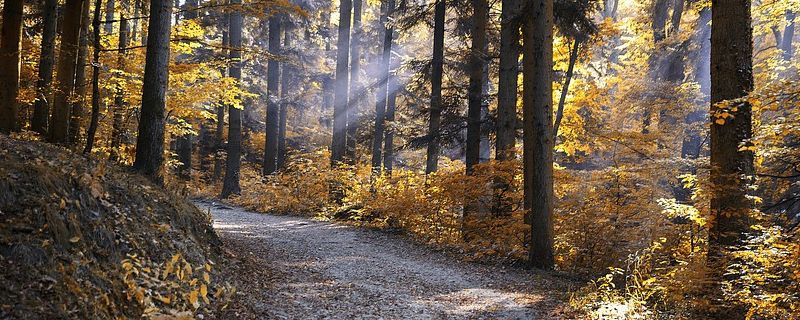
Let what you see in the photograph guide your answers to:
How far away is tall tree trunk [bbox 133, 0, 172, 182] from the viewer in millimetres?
9180

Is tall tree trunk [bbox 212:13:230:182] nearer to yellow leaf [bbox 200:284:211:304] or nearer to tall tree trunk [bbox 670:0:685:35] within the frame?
tall tree trunk [bbox 670:0:685:35]

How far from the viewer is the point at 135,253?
548 centimetres

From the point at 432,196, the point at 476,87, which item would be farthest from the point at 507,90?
the point at 432,196

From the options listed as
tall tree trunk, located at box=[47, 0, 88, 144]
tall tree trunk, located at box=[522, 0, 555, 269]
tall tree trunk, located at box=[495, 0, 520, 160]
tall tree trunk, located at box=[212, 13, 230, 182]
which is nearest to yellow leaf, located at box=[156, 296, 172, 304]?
tall tree trunk, located at box=[47, 0, 88, 144]

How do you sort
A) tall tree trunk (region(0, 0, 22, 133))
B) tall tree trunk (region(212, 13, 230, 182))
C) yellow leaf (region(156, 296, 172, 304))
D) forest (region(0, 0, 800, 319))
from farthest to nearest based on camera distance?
1. tall tree trunk (region(212, 13, 230, 182))
2. tall tree trunk (region(0, 0, 22, 133))
3. forest (region(0, 0, 800, 319))
4. yellow leaf (region(156, 296, 172, 304))

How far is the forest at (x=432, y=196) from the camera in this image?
5211 mm

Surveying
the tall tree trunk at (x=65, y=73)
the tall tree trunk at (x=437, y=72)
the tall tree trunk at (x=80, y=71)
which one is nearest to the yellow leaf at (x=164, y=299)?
the tall tree trunk at (x=65, y=73)

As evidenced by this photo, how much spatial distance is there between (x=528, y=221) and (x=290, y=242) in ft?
17.1

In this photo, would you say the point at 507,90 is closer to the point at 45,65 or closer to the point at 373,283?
the point at 373,283

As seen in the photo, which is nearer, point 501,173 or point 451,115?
point 501,173

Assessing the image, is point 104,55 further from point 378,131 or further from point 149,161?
point 378,131

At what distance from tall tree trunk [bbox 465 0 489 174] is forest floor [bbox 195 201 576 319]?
117 inches

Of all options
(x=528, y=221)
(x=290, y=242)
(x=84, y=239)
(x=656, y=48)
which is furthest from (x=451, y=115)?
(x=84, y=239)

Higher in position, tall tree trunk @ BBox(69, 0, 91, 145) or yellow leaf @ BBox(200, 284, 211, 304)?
tall tree trunk @ BBox(69, 0, 91, 145)
